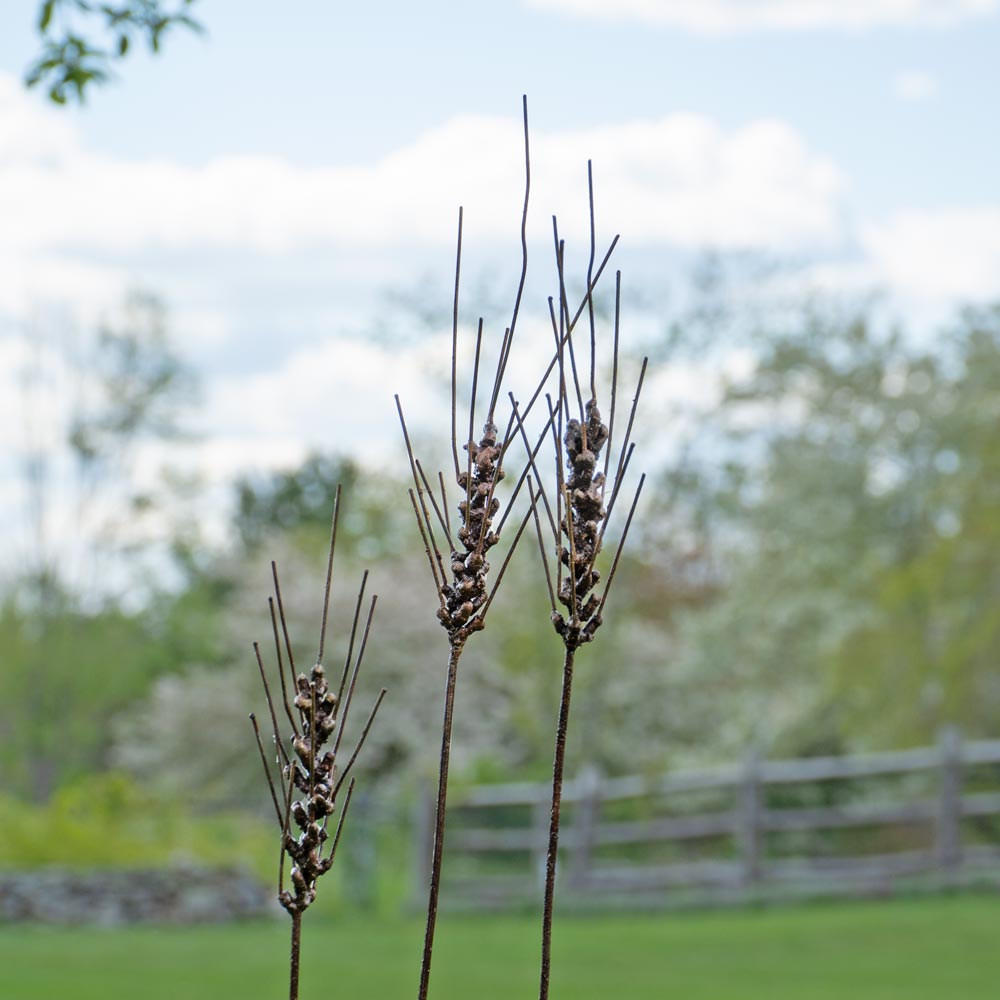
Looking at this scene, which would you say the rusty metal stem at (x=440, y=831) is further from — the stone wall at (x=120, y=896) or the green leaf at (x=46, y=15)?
the stone wall at (x=120, y=896)

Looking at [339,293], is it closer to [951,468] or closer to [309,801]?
[951,468]

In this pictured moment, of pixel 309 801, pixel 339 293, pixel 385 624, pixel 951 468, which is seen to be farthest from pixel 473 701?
pixel 309 801

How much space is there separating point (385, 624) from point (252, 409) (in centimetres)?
746

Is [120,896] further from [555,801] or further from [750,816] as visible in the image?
[555,801]

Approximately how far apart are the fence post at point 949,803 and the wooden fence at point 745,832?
0.01 meters

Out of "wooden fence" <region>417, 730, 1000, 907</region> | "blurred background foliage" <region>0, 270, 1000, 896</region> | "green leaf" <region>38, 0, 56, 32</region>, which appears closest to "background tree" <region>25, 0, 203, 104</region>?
"green leaf" <region>38, 0, 56, 32</region>

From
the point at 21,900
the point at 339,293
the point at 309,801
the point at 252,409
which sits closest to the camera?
the point at 309,801

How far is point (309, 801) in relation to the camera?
149 centimetres

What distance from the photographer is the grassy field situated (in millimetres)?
8758

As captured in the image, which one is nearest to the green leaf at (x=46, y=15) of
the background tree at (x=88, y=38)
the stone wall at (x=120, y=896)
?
the background tree at (x=88, y=38)

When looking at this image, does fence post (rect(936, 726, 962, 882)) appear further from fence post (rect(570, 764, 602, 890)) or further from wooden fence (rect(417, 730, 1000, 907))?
fence post (rect(570, 764, 602, 890))

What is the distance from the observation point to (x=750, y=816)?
14.4m

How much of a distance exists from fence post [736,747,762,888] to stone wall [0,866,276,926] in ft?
14.0

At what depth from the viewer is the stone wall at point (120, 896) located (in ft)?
46.3
